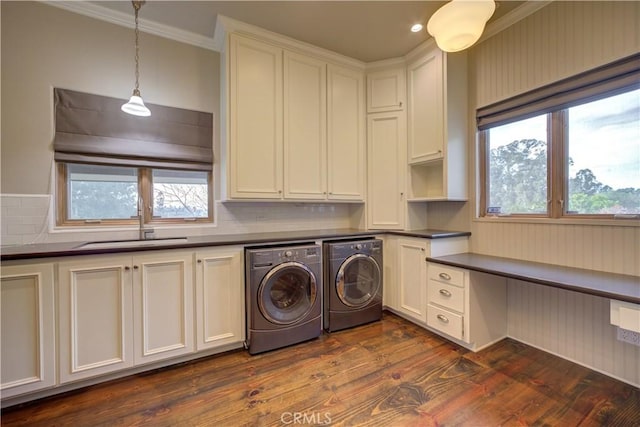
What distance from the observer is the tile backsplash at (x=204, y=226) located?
1907mm

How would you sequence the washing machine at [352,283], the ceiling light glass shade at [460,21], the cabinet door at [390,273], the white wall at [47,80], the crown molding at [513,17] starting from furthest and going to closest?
the cabinet door at [390,273], the washing machine at [352,283], the crown molding at [513,17], the white wall at [47,80], the ceiling light glass shade at [460,21]

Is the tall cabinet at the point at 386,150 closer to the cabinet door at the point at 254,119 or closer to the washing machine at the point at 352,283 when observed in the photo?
the washing machine at the point at 352,283

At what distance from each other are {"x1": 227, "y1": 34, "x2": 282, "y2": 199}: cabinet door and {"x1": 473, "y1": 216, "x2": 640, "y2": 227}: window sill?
6.69 feet

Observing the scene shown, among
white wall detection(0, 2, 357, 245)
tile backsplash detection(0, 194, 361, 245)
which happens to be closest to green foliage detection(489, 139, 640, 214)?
tile backsplash detection(0, 194, 361, 245)

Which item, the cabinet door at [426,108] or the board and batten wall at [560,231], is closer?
the board and batten wall at [560,231]

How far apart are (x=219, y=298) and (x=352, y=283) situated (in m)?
1.24

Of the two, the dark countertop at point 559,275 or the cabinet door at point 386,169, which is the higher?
the cabinet door at point 386,169

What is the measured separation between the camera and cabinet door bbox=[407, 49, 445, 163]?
8.11 feet

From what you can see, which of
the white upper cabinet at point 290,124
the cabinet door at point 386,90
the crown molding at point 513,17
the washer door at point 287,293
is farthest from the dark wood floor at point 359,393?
the crown molding at point 513,17

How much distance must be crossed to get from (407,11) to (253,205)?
7.40 ft

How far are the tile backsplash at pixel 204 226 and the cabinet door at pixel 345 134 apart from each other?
0.38 meters

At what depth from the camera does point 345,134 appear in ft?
9.39

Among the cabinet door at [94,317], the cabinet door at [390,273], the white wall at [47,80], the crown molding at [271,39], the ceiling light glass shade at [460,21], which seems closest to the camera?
the ceiling light glass shade at [460,21]

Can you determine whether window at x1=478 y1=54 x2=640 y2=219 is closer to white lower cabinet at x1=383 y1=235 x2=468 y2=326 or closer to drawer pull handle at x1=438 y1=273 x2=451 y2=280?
white lower cabinet at x1=383 y1=235 x2=468 y2=326
